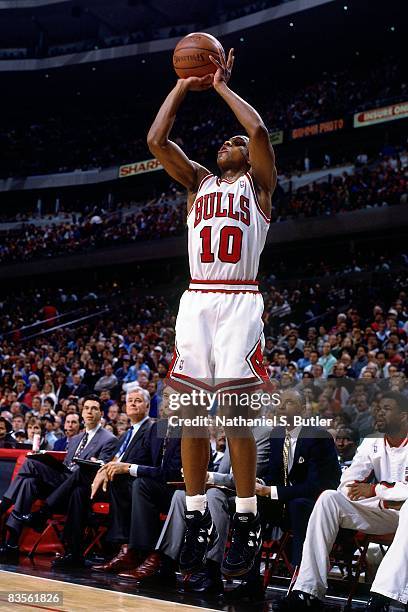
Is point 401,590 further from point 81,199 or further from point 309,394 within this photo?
point 81,199

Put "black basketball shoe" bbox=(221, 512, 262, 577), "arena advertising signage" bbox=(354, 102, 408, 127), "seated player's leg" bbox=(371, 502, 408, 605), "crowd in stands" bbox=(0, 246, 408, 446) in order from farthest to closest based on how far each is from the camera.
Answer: "arena advertising signage" bbox=(354, 102, 408, 127) → "crowd in stands" bbox=(0, 246, 408, 446) → "seated player's leg" bbox=(371, 502, 408, 605) → "black basketball shoe" bbox=(221, 512, 262, 577)

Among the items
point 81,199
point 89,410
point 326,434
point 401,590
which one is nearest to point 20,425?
point 89,410

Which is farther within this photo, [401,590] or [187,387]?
[401,590]

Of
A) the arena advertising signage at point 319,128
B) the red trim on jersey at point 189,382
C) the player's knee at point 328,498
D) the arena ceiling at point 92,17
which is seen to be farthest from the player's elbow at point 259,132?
the arena ceiling at point 92,17

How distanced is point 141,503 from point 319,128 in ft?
68.5

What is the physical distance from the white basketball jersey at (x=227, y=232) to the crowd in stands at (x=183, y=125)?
21.1m

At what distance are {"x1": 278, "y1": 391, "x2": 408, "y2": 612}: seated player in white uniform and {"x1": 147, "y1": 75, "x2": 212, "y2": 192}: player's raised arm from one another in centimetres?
244

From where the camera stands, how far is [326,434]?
6043 mm

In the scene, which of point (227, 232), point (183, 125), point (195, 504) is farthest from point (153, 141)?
point (183, 125)

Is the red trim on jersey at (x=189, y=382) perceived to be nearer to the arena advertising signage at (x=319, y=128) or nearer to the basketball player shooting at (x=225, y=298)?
the basketball player shooting at (x=225, y=298)

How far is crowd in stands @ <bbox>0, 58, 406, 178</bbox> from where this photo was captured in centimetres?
2633

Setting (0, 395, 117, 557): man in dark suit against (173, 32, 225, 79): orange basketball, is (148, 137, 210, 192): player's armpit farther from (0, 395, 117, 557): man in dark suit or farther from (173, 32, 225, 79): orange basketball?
(0, 395, 117, 557): man in dark suit

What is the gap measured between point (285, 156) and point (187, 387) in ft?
81.4

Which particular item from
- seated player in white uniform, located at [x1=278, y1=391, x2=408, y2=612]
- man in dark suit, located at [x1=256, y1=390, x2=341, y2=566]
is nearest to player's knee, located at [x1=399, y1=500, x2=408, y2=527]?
seated player in white uniform, located at [x1=278, y1=391, x2=408, y2=612]
